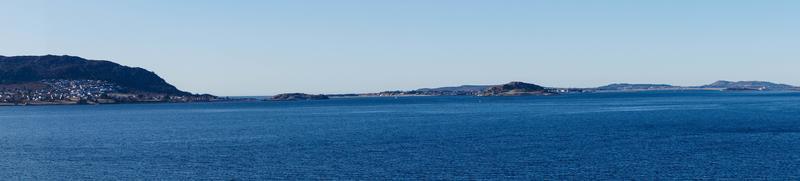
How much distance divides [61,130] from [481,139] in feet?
214

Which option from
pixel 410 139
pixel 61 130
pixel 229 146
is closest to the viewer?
pixel 229 146

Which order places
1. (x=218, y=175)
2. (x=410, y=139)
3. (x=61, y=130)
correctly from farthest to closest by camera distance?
(x=61, y=130)
(x=410, y=139)
(x=218, y=175)

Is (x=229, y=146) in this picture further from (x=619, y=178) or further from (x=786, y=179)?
(x=786, y=179)

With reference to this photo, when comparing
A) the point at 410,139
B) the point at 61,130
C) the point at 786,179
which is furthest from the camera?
the point at 61,130

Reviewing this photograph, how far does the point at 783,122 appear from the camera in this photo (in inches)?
4077

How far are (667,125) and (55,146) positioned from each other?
75660mm

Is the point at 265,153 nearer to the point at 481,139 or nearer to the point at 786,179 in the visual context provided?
the point at 481,139

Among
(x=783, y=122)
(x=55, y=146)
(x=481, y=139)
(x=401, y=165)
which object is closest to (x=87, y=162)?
(x=55, y=146)

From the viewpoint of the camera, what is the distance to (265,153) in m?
68.7

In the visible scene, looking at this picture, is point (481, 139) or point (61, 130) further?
point (61, 130)

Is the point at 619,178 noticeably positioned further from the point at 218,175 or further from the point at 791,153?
the point at 218,175

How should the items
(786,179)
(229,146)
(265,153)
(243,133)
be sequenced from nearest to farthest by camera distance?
1. (786,179)
2. (265,153)
3. (229,146)
4. (243,133)

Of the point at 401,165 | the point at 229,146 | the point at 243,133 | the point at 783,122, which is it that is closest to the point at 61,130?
the point at 243,133

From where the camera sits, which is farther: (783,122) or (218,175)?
(783,122)
